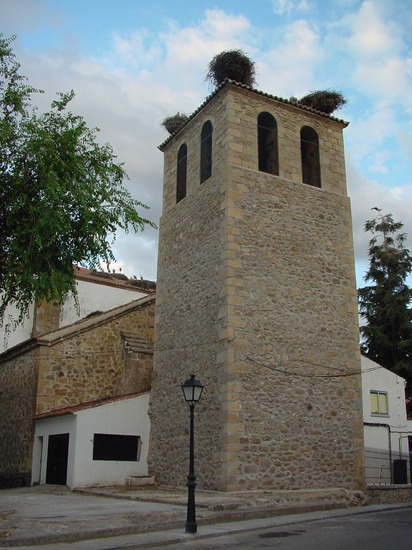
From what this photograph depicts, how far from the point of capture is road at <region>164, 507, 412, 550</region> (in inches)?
321

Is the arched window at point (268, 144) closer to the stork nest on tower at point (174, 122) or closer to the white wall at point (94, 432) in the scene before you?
the stork nest on tower at point (174, 122)

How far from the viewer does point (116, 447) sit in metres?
16.0

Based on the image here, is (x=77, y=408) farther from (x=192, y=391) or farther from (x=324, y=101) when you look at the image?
(x=324, y=101)

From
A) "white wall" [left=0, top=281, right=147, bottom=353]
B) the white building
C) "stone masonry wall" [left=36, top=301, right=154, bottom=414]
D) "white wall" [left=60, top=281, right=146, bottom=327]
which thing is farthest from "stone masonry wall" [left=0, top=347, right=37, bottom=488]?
the white building

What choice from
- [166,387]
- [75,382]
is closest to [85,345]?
[75,382]

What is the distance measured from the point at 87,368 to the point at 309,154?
1010 cm

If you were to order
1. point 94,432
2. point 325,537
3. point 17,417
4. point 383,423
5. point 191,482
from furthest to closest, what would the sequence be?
point 383,423, point 17,417, point 94,432, point 191,482, point 325,537

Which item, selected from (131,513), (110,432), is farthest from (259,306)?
(131,513)

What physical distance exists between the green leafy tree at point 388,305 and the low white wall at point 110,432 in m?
15.3

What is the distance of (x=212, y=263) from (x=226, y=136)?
12.0 ft

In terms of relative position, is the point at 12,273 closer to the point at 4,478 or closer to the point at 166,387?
the point at 166,387

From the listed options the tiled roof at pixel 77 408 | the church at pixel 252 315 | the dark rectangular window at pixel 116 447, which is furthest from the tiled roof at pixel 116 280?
the dark rectangular window at pixel 116 447

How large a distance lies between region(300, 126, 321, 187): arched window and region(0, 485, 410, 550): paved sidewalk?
9197mm

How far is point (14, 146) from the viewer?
11.3 meters
